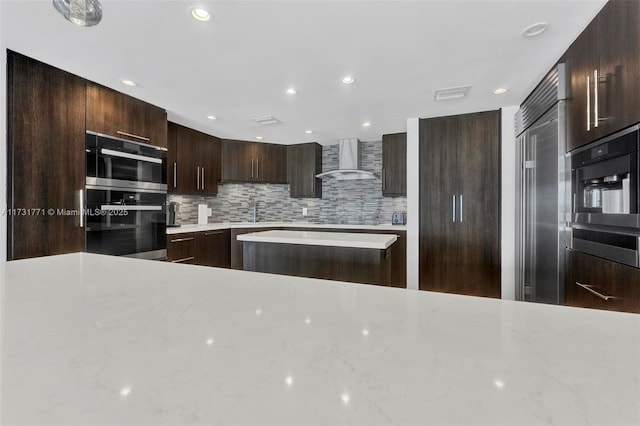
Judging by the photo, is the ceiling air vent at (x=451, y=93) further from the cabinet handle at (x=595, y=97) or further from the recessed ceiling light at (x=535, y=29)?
the cabinet handle at (x=595, y=97)

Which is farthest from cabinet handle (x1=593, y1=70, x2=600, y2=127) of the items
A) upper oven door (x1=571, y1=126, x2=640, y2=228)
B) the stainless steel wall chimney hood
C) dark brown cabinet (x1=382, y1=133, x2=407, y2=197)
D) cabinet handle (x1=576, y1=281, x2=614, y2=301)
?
the stainless steel wall chimney hood

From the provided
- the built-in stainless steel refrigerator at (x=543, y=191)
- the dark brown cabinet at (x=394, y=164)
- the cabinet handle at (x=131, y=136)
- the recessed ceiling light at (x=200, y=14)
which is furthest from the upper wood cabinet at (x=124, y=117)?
the built-in stainless steel refrigerator at (x=543, y=191)

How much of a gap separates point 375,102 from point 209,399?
3.14 metres

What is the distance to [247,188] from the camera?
5.18m

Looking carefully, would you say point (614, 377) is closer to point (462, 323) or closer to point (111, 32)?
point (462, 323)

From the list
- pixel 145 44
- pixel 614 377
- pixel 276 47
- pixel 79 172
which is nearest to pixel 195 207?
pixel 79 172

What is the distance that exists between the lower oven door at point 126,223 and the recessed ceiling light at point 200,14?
6.02 ft

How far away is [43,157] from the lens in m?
2.24

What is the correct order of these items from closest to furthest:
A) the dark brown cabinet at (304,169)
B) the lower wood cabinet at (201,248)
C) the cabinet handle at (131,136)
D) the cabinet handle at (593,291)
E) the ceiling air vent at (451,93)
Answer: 1. the cabinet handle at (593,291)
2. the ceiling air vent at (451,93)
3. the cabinet handle at (131,136)
4. the lower wood cabinet at (201,248)
5. the dark brown cabinet at (304,169)

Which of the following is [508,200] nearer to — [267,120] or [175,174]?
[267,120]

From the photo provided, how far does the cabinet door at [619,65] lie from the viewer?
1362 millimetres

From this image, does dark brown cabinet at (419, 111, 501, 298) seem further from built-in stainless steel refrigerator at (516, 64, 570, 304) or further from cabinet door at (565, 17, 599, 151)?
cabinet door at (565, 17, 599, 151)

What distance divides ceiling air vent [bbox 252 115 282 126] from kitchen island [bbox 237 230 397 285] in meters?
1.67

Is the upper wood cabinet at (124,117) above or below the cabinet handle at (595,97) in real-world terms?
above
